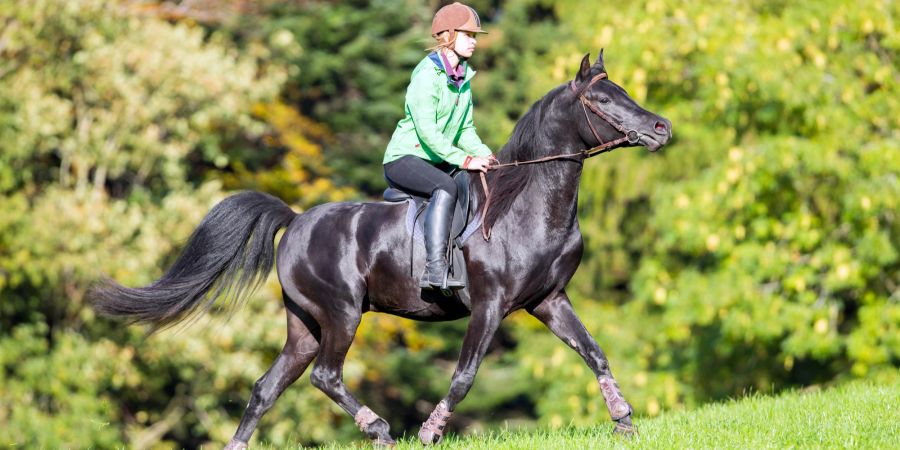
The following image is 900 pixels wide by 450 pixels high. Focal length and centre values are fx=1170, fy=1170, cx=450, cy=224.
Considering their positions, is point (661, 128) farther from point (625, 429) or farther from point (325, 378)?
point (325, 378)

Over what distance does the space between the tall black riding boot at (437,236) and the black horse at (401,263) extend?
0.63 ft

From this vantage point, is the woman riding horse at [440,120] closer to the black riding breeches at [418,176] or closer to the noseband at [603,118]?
the black riding breeches at [418,176]

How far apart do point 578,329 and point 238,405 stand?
15144 millimetres

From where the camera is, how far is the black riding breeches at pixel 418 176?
775 cm

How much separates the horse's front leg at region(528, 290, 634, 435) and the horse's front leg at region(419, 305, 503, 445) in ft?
1.37

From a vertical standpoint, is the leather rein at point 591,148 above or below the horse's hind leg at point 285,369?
above

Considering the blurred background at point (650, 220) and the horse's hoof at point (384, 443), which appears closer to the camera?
the horse's hoof at point (384, 443)

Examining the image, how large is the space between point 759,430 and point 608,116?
2.19m

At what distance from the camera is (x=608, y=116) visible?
24.3ft

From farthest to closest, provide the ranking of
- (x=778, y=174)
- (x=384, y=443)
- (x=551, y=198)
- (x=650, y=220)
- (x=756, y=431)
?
(x=650, y=220), (x=778, y=174), (x=384, y=443), (x=551, y=198), (x=756, y=431)

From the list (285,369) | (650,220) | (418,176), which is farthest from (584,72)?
(650,220)

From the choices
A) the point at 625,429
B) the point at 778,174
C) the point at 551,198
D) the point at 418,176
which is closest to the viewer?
the point at 625,429

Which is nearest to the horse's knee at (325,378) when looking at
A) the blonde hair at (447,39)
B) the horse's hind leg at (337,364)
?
the horse's hind leg at (337,364)

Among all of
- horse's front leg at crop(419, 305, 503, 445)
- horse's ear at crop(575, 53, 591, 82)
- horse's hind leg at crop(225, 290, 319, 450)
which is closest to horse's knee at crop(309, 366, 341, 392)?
horse's hind leg at crop(225, 290, 319, 450)
